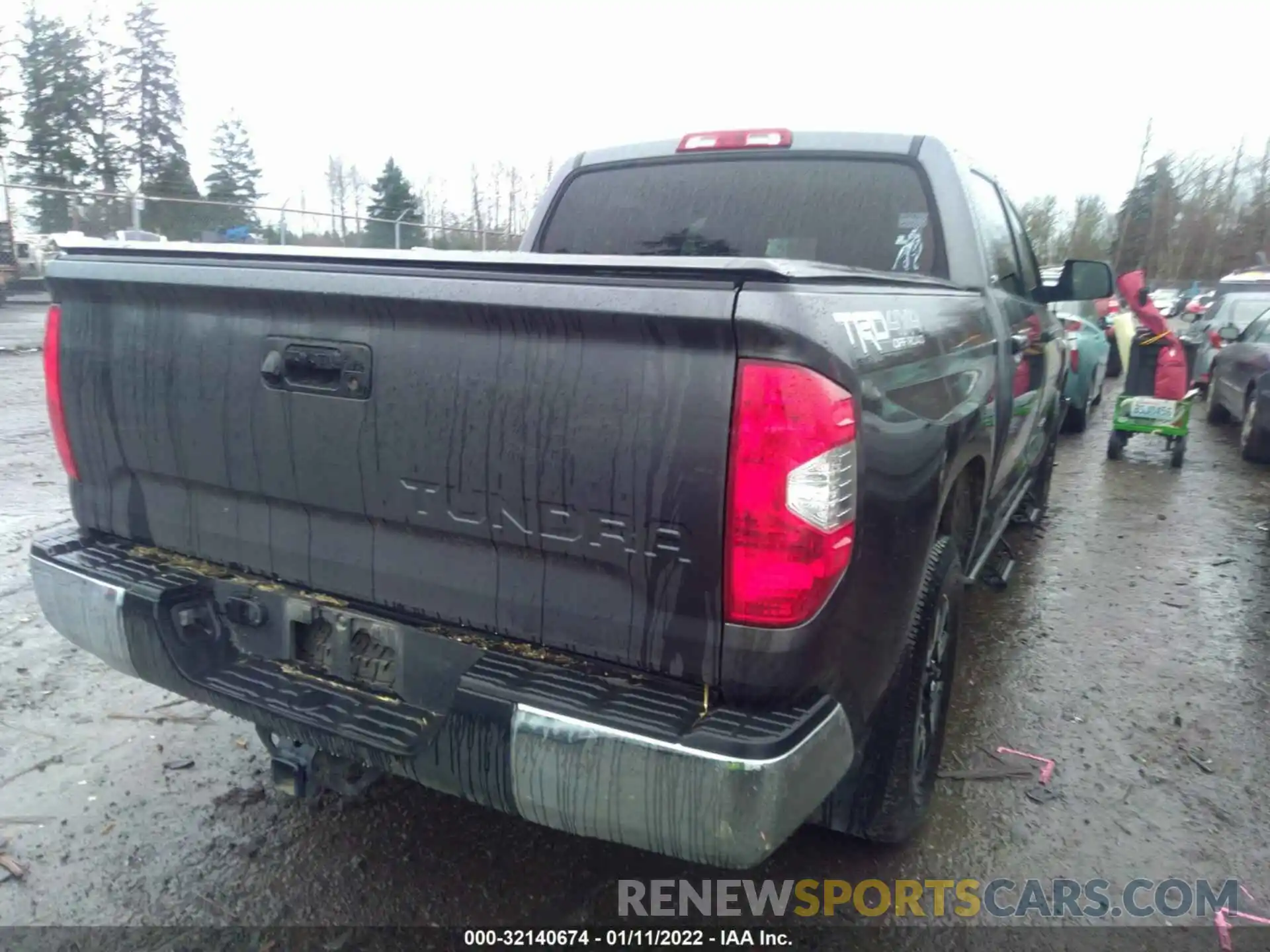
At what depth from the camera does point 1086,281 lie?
4.61m

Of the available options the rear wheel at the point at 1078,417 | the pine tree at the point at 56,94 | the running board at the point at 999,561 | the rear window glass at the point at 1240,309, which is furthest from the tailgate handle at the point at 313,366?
the pine tree at the point at 56,94

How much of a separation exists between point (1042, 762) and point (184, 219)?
22.0 m

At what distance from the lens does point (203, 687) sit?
2.45 m

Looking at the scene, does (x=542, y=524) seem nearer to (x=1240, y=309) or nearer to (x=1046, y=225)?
(x=1240, y=309)

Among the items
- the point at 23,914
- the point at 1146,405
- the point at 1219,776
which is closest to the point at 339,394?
the point at 23,914

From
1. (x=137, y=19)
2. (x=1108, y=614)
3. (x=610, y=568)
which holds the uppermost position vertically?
(x=137, y=19)

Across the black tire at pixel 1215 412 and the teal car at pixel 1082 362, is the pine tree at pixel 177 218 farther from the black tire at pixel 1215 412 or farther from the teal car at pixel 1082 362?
the black tire at pixel 1215 412

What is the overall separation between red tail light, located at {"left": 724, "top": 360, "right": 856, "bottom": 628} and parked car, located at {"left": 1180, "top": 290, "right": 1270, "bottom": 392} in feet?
41.4

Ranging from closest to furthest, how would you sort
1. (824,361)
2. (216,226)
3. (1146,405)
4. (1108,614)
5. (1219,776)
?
(824,361) → (1219,776) → (1108,614) → (1146,405) → (216,226)

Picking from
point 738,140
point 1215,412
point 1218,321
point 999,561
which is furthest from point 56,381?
point 1218,321

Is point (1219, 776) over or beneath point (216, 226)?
beneath

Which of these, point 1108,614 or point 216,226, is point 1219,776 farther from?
point 216,226

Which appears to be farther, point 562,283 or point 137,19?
point 137,19

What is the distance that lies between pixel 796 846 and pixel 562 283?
6.33 ft
